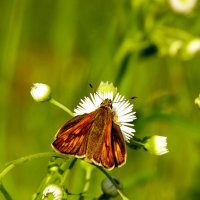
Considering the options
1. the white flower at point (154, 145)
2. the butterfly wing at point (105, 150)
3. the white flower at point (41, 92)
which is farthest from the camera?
the white flower at point (41, 92)

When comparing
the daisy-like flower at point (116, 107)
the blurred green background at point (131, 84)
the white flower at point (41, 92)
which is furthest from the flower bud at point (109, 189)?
the blurred green background at point (131, 84)

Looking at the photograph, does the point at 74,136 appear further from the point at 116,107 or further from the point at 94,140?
the point at 116,107

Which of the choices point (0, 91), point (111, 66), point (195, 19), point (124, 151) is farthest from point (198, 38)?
point (124, 151)

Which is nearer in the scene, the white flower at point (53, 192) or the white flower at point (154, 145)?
the white flower at point (53, 192)

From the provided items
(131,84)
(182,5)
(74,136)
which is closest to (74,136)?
(74,136)

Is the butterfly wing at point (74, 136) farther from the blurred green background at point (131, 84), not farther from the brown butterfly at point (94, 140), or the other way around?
the blurred green background at point (131, 84)

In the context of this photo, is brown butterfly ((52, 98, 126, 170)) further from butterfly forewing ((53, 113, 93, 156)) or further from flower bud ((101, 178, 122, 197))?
flower bud ((101, 178, 122, 197))

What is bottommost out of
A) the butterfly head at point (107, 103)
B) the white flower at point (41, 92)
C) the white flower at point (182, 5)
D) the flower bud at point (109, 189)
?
the flower bud at point (109, 189)
